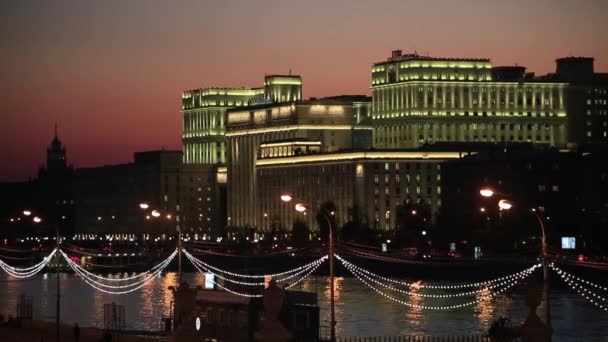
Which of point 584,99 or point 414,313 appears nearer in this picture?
point 414,313

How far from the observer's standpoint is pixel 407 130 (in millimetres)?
179875

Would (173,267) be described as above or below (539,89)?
below

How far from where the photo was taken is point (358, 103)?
194m

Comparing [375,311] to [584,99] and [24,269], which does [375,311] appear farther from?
[584,99]

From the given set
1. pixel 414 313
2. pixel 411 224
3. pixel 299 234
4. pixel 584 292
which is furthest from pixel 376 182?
pixel 414 313

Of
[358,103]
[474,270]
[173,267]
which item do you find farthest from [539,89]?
[474,270]

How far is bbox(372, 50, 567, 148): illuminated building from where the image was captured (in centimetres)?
17900

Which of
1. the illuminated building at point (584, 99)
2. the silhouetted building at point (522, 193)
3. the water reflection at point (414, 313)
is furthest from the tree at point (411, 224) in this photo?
the water reflection at point (414, 313)

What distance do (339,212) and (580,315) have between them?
3693 inches

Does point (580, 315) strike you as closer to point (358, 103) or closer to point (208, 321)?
point (208, 321)

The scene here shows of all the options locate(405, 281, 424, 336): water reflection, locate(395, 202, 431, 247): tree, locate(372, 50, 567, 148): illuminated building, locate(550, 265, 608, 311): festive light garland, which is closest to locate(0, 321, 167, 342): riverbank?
locate(405, 281, 424, 336): water reflection

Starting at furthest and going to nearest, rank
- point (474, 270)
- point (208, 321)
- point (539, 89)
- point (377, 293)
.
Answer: point (539, 89), point (474, 270), point (377, 293), point (208, 321)

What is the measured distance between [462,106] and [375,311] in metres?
98.4

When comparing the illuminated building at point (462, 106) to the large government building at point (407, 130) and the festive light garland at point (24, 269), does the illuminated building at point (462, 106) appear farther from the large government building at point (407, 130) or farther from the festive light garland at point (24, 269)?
the festive light garland at point (24, 269)
